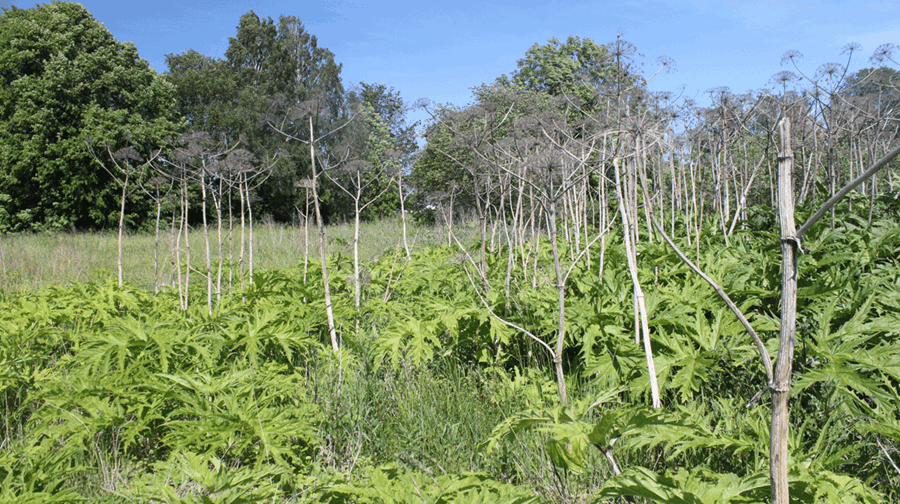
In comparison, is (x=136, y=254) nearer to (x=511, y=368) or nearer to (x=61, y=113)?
(x=61, y=113)

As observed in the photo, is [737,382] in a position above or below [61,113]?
below

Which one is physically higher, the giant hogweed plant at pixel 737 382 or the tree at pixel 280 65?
the tree at pixel 280 65

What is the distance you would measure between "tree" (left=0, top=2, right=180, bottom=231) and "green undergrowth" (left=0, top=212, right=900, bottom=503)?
19.6 m

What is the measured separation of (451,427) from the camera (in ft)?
9.06

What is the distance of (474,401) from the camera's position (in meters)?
3.08

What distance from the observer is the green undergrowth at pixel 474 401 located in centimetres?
164

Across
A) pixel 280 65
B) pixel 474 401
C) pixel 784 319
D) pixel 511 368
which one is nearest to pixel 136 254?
pixel 511 368

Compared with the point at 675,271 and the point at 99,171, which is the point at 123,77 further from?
the point at 675,271

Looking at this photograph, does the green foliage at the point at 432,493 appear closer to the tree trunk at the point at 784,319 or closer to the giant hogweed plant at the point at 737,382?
the giant hogweed plant at the point at 737,382

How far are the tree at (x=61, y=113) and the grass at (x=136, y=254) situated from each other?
648 centimetres

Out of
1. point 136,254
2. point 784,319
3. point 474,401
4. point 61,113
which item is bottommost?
point 474,401

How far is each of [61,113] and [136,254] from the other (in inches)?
475

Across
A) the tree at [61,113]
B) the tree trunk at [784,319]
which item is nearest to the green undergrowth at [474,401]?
the tree trunk at [784,319]

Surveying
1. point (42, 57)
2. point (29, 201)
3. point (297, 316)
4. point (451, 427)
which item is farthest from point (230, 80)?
point (451, 427)
